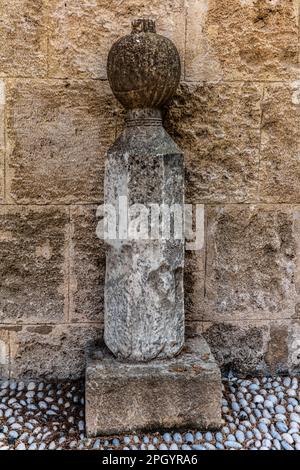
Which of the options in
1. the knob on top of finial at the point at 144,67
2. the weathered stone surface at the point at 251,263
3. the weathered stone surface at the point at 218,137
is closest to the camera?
the knob on top of finial at the point at 144,67

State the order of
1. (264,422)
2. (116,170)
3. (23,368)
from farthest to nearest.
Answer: (23,368)
(264,422)
(116,170)

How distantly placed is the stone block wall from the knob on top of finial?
14.2 inches

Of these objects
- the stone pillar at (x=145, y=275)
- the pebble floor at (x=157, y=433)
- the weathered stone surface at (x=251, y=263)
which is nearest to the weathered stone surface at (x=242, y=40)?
the stone pillar at (x=145, y=275)

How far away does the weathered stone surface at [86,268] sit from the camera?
254 cm

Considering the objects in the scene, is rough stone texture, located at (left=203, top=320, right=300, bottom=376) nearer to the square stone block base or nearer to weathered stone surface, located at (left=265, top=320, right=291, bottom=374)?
weathered stone surface, located at (left=265, top=320, right=291, bottom=374)

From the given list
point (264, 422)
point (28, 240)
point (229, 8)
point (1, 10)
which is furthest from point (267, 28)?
point (264, 422)

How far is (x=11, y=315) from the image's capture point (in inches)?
102

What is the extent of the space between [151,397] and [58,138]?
138 centimetres

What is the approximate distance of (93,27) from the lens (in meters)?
2.42

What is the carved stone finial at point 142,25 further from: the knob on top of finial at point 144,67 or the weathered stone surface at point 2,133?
the weathered stone surface at point 2,133

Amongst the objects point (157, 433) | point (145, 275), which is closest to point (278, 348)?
point (157, 433)

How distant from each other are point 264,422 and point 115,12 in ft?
7.16

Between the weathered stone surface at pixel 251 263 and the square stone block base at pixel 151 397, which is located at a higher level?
the weathered stone surface at pixel 251 263

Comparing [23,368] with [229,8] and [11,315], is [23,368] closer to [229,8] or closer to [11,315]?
[11,315]
